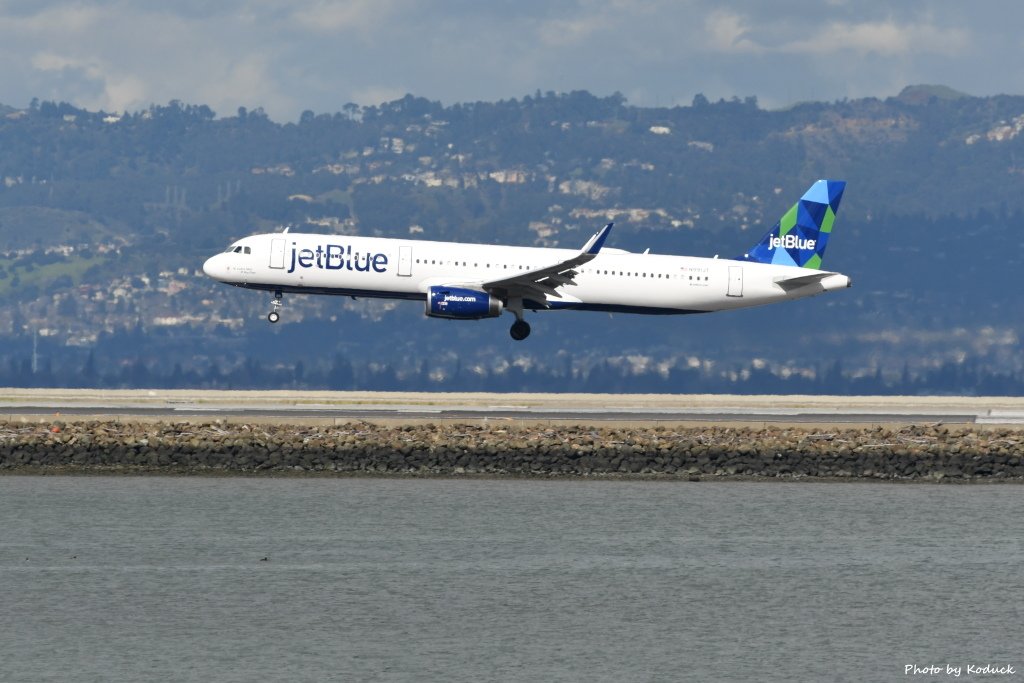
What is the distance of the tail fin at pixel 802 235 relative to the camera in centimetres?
8056

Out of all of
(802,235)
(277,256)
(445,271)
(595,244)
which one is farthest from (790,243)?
(277,256)

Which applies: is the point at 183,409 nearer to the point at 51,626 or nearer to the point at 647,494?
the point at 647,494

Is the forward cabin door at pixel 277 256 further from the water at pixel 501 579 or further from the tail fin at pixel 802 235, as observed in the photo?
the tail fin at pixel 802 235

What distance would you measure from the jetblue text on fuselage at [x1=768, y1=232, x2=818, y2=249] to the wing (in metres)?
13.0

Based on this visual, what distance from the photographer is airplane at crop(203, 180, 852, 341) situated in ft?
227

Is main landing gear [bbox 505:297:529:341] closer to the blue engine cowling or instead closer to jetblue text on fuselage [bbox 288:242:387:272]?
the blue engine cowling

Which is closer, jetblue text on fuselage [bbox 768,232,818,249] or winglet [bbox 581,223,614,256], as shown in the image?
winglet [bbox 581,223,614,256]

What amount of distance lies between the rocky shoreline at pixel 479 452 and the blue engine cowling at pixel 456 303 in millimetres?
12338

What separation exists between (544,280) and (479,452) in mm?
16217

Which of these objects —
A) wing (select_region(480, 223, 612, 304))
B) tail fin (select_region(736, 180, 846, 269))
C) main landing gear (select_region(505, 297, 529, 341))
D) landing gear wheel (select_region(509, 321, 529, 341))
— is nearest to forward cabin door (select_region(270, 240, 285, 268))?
wing (select_region(480, 223, 612, 304))

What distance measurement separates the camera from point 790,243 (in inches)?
3209

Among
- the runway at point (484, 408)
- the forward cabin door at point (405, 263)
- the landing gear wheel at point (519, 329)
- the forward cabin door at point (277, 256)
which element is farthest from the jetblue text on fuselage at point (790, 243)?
the forward cabin door at point (277, 256)

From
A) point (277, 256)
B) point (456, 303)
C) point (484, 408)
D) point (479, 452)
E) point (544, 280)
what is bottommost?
point (479, 452)

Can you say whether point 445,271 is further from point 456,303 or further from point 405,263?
point 456,303
